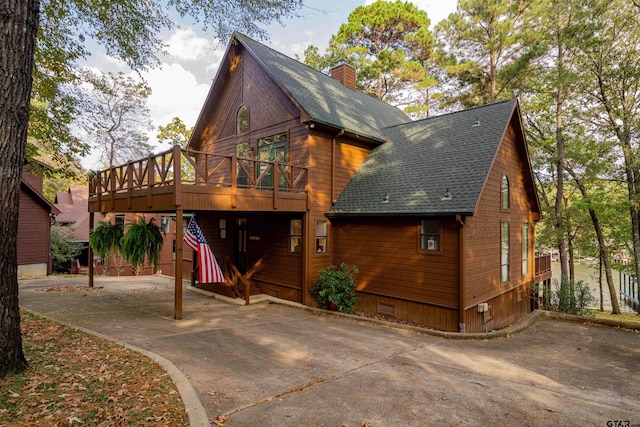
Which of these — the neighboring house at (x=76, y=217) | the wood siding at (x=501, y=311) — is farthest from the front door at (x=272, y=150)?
the neighboring house at (x=76, y=217)

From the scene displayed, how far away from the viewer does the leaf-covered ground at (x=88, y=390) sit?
3.44m

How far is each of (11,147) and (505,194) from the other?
12304 millimetres

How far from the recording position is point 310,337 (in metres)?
7.37

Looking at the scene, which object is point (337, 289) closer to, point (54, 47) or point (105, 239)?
point (105, 239)

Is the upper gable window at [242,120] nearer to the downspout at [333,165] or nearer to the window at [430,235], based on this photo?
the downspout at [333,165]

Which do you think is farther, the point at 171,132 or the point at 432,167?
the point at 171,132

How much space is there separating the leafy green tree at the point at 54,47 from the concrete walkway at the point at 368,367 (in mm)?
2546

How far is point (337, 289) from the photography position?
10.2 metres

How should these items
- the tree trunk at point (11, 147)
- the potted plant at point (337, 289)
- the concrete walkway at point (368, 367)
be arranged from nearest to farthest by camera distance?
the concrete walkway at point (368, 367)
the tree trunk at point (11, 147)
the potted plant at point (337, 289)

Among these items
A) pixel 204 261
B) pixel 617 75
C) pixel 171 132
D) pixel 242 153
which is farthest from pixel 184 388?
pixel 171 132

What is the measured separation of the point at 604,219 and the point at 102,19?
23331mm

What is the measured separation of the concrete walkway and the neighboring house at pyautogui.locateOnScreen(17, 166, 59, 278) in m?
10.9

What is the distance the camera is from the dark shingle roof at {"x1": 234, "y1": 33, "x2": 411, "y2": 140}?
11477mm

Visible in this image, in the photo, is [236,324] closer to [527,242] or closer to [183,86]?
[527,242]
